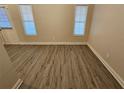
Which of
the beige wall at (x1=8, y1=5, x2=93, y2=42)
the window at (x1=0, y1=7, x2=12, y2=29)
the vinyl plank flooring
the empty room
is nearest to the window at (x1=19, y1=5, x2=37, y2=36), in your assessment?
the empty room

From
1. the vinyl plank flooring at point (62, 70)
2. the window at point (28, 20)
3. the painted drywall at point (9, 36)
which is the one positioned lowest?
the vinyl plank flooring at point (62, 70)

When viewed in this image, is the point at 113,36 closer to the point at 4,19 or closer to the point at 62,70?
the point at 62,70

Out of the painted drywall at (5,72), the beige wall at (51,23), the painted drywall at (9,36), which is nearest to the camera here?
the painted drywall at (5,72)

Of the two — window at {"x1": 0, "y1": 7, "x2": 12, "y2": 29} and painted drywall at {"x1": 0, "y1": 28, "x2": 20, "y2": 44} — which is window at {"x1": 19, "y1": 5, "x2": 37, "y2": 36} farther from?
window at {"x1": 0, "y1": 7, "x2": 12, "y2": 29}

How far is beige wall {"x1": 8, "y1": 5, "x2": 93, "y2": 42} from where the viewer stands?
3.82 metres

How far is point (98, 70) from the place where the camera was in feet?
8.41

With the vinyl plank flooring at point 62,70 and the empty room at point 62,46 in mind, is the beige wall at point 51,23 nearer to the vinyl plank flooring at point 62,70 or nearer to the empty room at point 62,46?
the empty room at point 62,46

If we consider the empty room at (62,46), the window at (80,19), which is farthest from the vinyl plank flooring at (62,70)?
the window at (80,19)

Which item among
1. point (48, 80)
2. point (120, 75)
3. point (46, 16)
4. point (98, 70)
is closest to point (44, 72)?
point (48, 80)

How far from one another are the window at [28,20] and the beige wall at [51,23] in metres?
0.15

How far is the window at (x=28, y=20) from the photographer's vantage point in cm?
387

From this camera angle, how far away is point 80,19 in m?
4.03

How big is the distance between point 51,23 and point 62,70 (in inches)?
88.3
